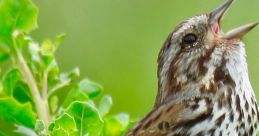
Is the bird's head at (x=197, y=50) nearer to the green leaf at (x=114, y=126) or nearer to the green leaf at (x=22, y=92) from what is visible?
the green leaf at (x=114, y=126)

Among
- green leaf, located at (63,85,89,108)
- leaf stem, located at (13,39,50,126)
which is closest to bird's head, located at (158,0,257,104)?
green leaf, located at (63,85,89,108)

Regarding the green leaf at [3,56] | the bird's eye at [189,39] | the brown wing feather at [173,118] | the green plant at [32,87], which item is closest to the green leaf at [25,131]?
the green plant at [32,87]

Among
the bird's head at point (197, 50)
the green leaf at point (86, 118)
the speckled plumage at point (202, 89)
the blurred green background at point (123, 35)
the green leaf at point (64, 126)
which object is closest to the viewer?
the green leaf at point (64, 126)

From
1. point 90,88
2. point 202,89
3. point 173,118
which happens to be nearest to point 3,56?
point 90,88

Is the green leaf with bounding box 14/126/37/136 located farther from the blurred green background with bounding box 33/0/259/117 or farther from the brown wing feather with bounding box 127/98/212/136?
the blurred green background with bounding box 33/0/259/117

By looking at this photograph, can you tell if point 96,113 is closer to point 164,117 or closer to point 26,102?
point 26,102

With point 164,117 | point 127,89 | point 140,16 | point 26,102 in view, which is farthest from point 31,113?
point 140,16
